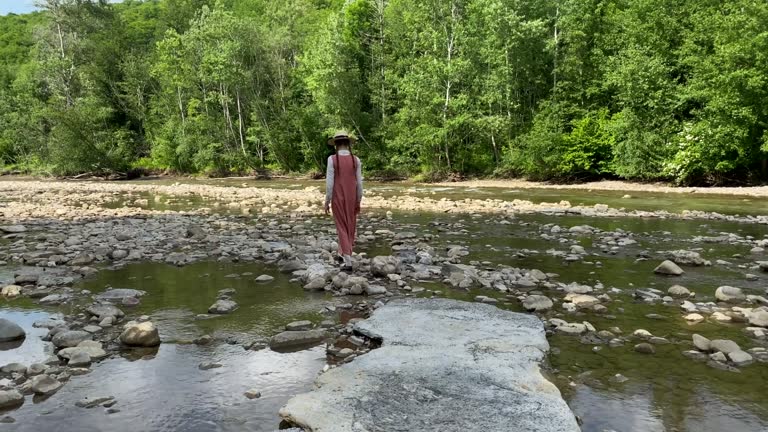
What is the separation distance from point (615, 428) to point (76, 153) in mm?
54699

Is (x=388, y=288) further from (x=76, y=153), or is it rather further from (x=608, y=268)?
(x=76, y=153)

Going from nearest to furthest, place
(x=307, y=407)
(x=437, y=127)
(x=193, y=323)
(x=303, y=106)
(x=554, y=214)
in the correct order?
(x=307, y=407) < (x=193, y=323) < (x=554, y=214) < (x=437, y=127) < (x=303, y=106)

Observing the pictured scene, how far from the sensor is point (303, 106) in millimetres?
48281

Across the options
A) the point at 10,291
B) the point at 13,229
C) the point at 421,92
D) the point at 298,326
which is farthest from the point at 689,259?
the point at 421,92

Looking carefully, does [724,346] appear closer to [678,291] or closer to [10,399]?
[678,291]

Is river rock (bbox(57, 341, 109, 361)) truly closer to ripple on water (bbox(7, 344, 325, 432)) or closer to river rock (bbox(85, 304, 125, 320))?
ripple on water (bbox(7, 344, 325, 432))

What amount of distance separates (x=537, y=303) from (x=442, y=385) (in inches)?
129

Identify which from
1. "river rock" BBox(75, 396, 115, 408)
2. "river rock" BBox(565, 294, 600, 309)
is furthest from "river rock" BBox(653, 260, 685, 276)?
"river rock" BBox(75, 396, 115, 408)

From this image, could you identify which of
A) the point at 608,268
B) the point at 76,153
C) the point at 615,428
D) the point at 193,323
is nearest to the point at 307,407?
the point at 615,428

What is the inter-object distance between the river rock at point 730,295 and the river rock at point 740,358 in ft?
8.18

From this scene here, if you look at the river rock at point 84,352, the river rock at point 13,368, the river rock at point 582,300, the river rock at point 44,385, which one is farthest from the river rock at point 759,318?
the river rock at point 13,368

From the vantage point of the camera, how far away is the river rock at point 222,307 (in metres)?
7.04

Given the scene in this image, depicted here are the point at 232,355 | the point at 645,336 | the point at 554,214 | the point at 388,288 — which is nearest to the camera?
the point at 232,355

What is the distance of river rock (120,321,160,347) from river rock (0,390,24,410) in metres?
1.36
